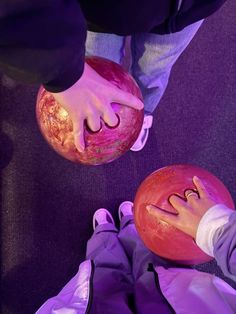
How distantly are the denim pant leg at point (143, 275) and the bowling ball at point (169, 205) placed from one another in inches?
5.2

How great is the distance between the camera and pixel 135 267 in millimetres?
1164

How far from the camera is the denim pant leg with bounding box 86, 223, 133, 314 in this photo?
3.19 feet

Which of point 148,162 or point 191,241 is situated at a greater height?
point 191,241

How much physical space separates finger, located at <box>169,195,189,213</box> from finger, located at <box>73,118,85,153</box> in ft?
0.75

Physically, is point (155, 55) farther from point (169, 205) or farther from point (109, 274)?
point (109, 274)

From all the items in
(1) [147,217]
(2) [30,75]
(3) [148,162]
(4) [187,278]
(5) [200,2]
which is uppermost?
(5) [200,2]

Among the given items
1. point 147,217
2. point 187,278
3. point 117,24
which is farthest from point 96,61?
point 187,278

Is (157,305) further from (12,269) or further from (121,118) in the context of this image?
(12,269)

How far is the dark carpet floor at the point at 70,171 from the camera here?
4.54 feet

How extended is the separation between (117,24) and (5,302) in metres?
1.07

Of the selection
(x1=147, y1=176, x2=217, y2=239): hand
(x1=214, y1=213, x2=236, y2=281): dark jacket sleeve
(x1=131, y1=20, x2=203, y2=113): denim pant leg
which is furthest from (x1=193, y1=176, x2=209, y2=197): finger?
(x1=131, y1=20, x2=203, y2=113): denim pant leg

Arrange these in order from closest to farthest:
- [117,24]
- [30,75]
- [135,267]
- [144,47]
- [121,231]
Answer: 1. [30,75]
2. [117,24]
3. [144,47]
4. [135,267]
5. [121,231]

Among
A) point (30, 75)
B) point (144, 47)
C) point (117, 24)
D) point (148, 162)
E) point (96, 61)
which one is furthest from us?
point (148, 162)

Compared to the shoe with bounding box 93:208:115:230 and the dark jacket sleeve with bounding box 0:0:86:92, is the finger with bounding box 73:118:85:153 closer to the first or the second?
the dark jacket sleeve with bounding box 0:0:86:92
